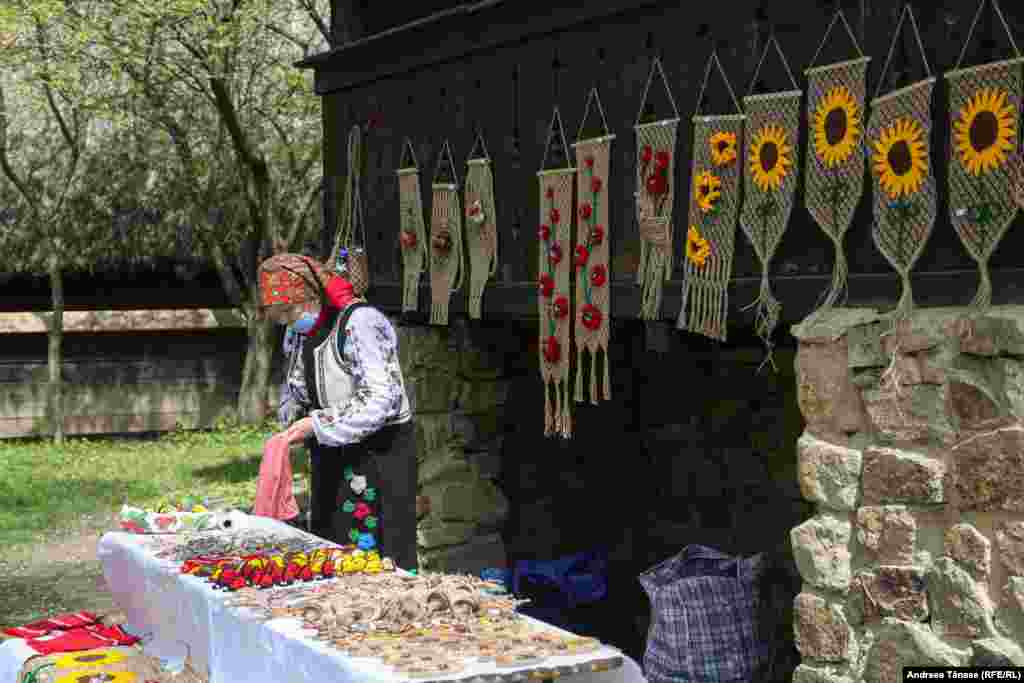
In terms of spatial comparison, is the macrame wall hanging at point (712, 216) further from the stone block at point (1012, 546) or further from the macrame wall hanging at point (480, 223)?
the macrame wall hanging at point (480, 223)

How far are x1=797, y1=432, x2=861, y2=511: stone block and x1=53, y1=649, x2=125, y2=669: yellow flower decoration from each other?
2.55 meters

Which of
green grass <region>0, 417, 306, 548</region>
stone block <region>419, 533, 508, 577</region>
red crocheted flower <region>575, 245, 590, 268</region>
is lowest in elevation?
green grass <region>0, 417, 306, 548</region>

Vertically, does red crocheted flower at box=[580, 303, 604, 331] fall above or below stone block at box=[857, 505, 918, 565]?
above

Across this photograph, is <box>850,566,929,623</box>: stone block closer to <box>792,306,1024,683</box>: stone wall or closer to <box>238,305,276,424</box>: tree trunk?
<box>792,306,1024,683</box>: stone wall

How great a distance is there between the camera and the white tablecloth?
3805 mm

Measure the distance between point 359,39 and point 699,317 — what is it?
11.0ft

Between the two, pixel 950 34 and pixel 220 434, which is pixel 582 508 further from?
pixel 220 434

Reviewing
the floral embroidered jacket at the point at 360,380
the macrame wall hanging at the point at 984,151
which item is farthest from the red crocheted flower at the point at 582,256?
the macrame wall hanging at the point at 984,151

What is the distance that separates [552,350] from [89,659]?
221 cm

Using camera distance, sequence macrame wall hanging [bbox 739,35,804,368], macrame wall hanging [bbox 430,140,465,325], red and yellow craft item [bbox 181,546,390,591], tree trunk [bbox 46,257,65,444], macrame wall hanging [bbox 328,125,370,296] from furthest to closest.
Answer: tree trunk [bbox 46,257,65,444], macrame wall hanging [bbox 328,125,370,296], macrame wall hanging [bbox 430,140,465,325], macrame wall hanging [bbox 739,35,804,368], red and yellow craft item [bbox 181,546,390,591]

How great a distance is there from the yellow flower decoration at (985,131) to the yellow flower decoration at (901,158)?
0.12 metres

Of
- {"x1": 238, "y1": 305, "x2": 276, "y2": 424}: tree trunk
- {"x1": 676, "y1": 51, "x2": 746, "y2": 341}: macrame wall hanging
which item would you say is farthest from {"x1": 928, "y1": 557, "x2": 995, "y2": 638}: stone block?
{"x1": 238, "y1": 305, "x2": 276, "y2": 424}: tree trunk

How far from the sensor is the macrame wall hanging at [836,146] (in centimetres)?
451

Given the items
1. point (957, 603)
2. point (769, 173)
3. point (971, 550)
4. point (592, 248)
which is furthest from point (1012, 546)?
point (592, 248)
